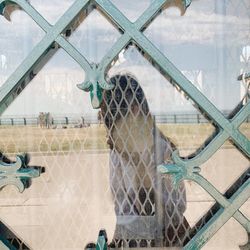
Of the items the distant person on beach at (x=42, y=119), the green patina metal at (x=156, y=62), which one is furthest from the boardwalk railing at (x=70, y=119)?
the green patina metal at (x=156, y=62)

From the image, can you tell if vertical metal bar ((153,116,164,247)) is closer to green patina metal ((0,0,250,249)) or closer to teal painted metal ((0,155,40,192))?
green patina metal ((0,0,250,249))

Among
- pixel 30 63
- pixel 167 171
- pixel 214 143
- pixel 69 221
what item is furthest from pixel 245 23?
pixel 69 221

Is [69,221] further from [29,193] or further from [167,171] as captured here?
[167,171]

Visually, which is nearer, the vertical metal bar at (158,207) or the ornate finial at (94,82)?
the ornate finial at (94,82)

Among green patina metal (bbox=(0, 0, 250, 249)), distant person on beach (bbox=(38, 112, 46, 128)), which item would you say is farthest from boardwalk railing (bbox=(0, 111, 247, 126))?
green patina metal (bbox=(0, 0, 250, 249))

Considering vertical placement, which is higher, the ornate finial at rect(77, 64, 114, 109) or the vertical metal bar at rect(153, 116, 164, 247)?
the ornate finial at rect(77, 64, 114, 109)

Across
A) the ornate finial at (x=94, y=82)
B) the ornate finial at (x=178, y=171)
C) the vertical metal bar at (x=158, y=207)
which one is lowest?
the vertical metal bar at (x=158, y=207)

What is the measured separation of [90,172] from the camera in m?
1.13

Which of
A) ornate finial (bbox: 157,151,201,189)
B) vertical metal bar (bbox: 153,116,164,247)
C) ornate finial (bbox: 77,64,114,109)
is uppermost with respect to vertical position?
ornate finial (bbox: 77,64,114,109)

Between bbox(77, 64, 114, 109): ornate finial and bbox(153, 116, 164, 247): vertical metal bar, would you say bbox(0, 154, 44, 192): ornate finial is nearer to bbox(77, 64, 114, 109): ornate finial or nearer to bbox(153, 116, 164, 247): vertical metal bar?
bbox(77, 64, 114, 109): ornate finial

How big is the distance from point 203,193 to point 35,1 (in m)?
0.70

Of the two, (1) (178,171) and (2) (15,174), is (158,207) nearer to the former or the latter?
(1) (178,171)

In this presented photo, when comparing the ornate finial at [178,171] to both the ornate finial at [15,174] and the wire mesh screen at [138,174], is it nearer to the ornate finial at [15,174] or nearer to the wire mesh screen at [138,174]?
the wire mesh screen at [138,174]

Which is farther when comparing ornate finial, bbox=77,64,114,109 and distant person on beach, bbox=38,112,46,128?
distant person on beach, bbox=38,112,46,128
